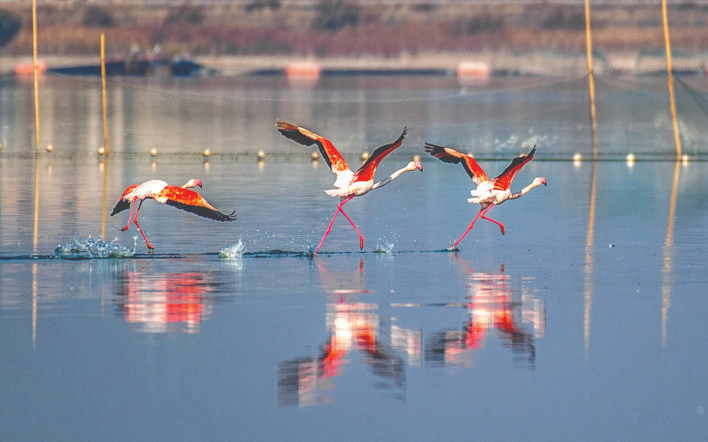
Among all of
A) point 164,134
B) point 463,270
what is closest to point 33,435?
point 463,270

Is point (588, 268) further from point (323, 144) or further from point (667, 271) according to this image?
point (323, 144)

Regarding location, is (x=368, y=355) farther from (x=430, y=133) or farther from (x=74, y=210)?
(x=430, y=133)

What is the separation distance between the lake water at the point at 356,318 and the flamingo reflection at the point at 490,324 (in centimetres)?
4

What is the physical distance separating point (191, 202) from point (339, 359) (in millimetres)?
6965

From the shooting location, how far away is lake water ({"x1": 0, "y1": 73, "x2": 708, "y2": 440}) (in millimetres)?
10516

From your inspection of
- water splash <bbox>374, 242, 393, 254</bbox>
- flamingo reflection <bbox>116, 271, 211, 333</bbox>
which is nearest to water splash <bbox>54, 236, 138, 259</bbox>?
flamingo reflection <bbox>116, 271, 211, 333</bbox>

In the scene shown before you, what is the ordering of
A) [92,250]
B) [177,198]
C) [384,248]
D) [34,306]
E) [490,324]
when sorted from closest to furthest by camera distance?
[490,324], [34,306], [177,198], [92,250], [384,248]

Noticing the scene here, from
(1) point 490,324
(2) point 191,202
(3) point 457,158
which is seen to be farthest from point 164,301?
(3) point 457,158

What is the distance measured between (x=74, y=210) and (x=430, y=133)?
53.6 meters

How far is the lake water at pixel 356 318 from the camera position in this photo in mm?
10516

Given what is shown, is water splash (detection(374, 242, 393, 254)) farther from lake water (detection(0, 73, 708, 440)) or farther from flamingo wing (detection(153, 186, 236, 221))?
flamingo wing (detection(153, 186, 236, 221))

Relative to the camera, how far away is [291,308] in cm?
1516

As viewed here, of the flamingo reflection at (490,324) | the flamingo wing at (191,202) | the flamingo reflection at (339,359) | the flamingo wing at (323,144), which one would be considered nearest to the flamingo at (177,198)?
the flamingo wing at (191,202)

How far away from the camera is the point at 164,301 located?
50.6ft
